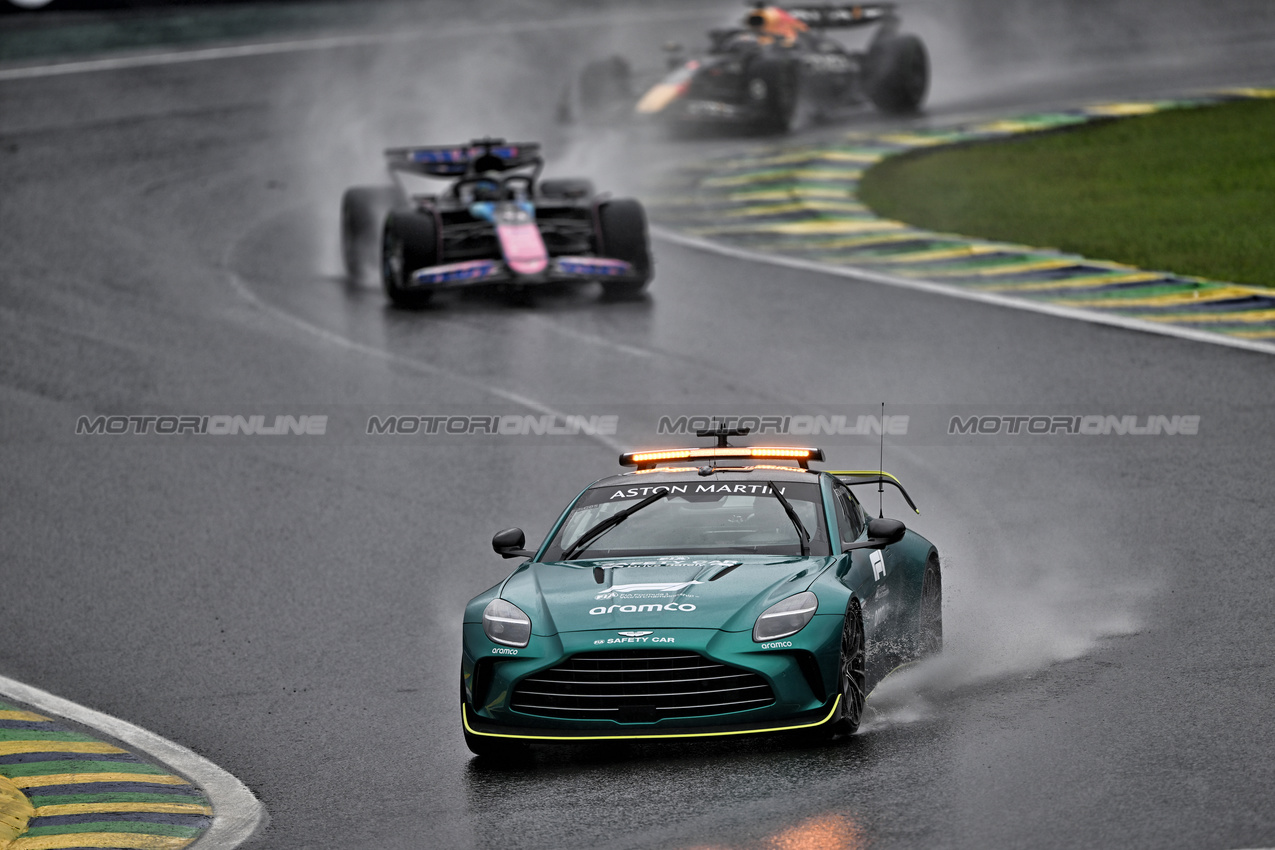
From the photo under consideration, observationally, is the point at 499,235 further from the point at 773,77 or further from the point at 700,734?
the point at 700,734

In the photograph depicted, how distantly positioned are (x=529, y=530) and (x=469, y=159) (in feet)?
26.7

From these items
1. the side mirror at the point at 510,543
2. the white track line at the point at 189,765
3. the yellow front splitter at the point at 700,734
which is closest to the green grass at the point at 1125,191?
the side mirror at the point at 510,543

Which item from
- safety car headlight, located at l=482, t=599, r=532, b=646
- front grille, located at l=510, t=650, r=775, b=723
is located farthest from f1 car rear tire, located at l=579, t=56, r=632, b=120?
front grille, located at l=510, t=650, r=775, b=723

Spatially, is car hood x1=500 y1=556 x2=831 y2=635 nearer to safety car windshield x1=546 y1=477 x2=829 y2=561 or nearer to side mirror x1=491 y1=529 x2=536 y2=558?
safety car windshield x1=546 y1=477 x2=829 y2=561

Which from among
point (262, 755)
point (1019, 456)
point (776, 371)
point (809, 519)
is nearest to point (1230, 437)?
point (1019, 456)

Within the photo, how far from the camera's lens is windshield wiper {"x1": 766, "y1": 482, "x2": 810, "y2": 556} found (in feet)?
27.8

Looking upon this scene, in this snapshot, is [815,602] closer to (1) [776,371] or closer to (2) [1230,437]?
(2) [1230,437]

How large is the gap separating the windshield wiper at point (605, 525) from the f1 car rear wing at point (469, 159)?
10.9 meters

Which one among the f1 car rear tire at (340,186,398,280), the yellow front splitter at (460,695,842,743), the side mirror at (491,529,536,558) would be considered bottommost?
the f1 car rear tire at (340,186,398,280)

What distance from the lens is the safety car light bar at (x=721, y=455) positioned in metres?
9.38

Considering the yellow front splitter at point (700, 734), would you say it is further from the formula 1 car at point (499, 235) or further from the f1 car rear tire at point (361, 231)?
the f1 car rear tire at point (361, 231)

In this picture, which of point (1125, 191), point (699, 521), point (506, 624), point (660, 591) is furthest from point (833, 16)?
point (506, 624)

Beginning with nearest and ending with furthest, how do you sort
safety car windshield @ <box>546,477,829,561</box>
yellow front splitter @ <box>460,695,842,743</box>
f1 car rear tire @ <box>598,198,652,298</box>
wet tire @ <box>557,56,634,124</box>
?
yellow front splitter @ <box>460,695,842,743</box>
safety car windshield @ <box>546,477,829,561</box>
f1 car rear tire @ <box>598,198,652,298</box>
wet tire @ <box>557,56,634,124</box>

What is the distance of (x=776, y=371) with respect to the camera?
1571cm
